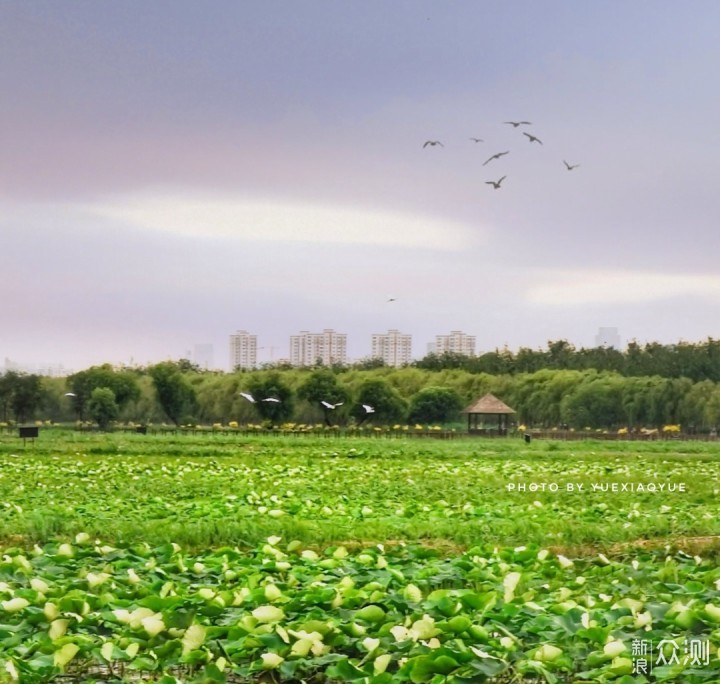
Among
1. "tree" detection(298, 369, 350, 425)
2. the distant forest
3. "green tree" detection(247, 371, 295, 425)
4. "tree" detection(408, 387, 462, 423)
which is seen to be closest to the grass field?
"tree" detection(298, 369, 350, 425)

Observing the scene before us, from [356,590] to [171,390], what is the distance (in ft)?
189

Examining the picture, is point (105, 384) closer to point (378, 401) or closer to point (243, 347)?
point (378, 401)

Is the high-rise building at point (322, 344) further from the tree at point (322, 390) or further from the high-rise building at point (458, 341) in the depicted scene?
the tree at point (322, 390)

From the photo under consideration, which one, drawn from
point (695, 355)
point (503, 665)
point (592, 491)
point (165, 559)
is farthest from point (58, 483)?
point (695, 355)

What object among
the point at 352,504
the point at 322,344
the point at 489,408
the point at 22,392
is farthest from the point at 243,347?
the point at 352,504

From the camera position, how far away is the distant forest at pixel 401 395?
184 feet

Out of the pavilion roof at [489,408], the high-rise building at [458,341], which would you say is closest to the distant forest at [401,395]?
the pavilion roof at [489,408]

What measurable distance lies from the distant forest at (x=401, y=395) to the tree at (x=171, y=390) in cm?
6

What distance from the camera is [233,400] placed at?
215ft

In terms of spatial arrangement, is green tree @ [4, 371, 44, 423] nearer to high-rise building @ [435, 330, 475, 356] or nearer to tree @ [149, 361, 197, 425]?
tree @ [149, 361, 197, 425]

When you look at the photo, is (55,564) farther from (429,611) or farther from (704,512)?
(704,512)

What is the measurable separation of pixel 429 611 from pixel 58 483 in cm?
1025

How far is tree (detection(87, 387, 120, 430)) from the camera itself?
58438 millimetres

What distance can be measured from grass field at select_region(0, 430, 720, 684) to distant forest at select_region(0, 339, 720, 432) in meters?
44.9
